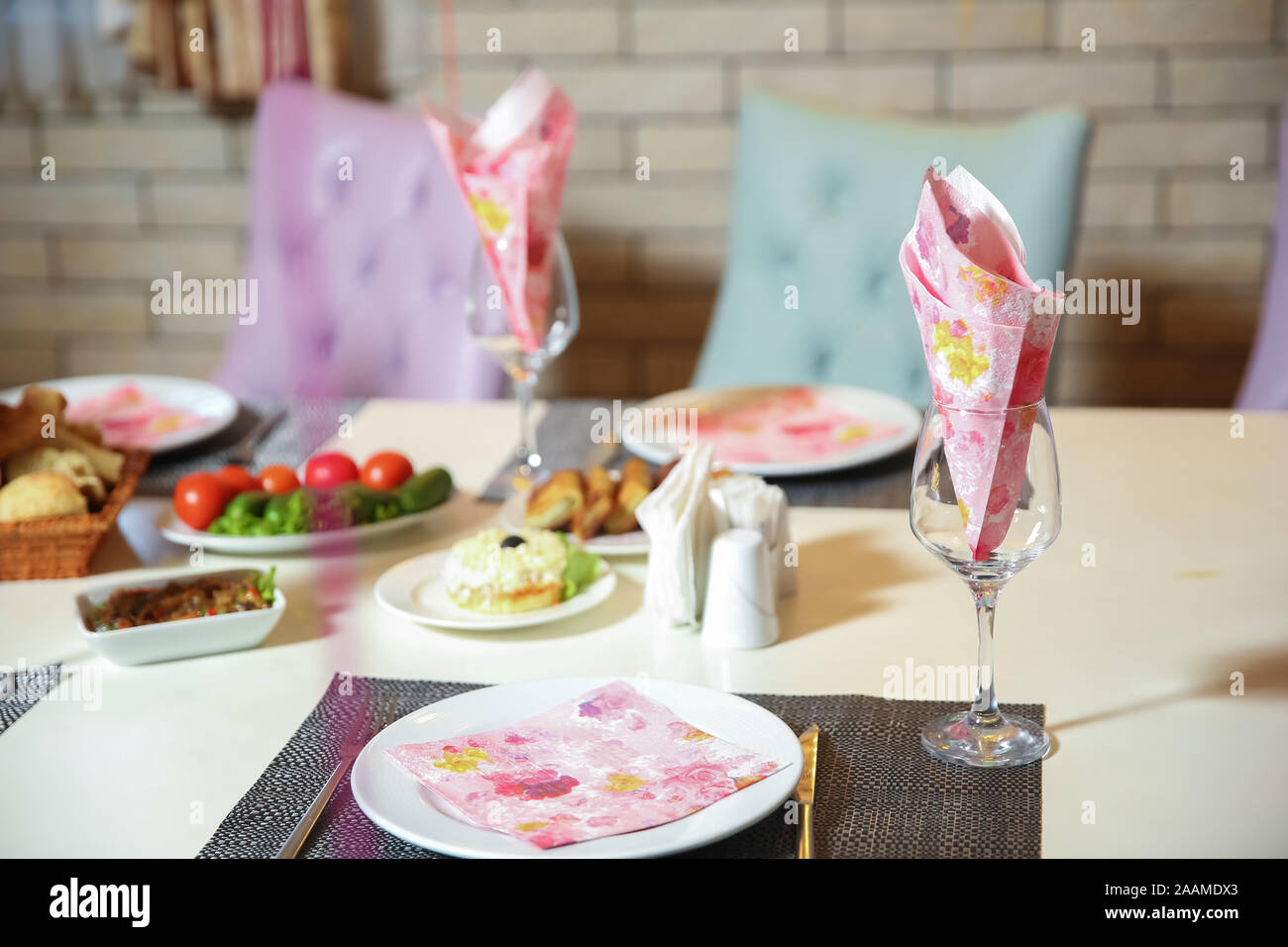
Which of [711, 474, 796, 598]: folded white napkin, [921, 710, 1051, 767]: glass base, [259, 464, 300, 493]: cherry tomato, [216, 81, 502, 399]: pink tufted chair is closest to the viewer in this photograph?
[921, 710, 1051, 767]: glass base

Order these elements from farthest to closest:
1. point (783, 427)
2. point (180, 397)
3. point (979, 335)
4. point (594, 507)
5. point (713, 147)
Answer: point (713, 147), point (180, 397), point (783, 427), point (594, 507), point (979, 335)

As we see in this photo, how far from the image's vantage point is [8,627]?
1055 mm

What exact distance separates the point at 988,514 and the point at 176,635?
56cm

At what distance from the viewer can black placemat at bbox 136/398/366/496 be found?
56.5 inches

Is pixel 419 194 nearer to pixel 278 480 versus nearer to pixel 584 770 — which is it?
pixel 278 480

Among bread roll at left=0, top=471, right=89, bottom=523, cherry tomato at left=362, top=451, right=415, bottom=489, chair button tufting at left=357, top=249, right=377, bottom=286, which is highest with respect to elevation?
chair button tufting at left=357, top=249, right=377, bottom=286

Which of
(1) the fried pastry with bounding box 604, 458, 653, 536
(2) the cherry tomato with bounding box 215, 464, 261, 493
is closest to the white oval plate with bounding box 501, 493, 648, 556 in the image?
(1) the fried pastry with bounding box 604, 458, 653, 536

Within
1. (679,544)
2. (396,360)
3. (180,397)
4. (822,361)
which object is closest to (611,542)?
(679,544)

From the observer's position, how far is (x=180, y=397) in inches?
64.7

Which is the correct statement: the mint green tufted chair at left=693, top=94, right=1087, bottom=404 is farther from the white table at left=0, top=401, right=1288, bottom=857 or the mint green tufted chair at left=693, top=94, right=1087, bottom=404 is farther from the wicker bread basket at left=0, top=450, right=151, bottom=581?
the wicker bread basket at left=0, top=450, right=151, bottom=581

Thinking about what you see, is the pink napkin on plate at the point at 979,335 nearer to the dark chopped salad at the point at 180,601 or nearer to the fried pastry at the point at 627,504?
the fried pastry at the point at 627,504

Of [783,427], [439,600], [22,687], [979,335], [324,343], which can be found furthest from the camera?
[324,343]

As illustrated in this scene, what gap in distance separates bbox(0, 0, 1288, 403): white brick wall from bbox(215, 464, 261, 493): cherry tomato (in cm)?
125

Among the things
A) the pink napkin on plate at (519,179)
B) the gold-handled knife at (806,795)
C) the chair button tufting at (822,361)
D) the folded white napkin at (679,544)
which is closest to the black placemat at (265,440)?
the pink napkin on plate at (519,179)
